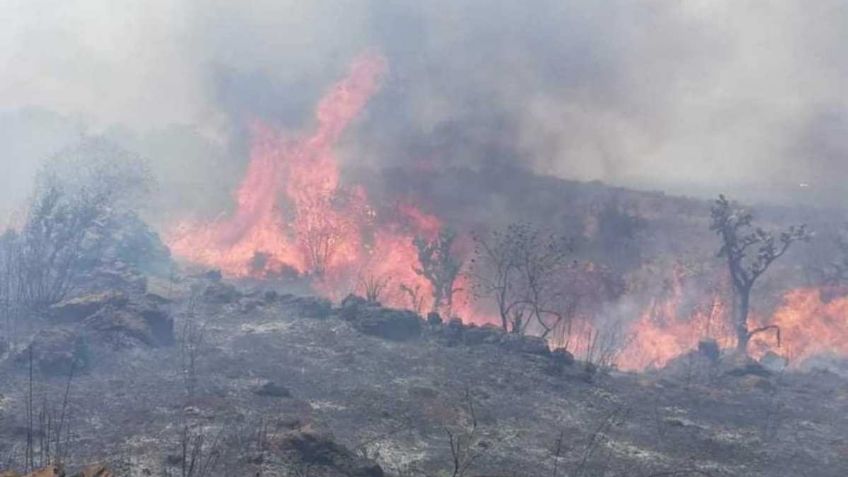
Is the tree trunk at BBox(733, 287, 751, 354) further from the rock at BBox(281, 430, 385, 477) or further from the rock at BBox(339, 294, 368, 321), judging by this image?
the rock at BBox(281, 430, 385, 477)

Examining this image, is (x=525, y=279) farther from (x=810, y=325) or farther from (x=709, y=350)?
(x=810, y=325)

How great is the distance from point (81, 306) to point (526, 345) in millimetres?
27121

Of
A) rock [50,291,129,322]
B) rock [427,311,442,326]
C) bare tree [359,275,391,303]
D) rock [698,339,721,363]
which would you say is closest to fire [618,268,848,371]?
rock [698,339,721,363]

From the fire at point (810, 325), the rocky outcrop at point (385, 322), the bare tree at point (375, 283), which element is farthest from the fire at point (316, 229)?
the fire at point (810, 325)

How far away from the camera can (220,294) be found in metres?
49.4

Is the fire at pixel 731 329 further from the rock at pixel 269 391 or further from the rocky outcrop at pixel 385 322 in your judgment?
the rock at pixel 269 391

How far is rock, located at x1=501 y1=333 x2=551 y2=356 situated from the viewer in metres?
43.1

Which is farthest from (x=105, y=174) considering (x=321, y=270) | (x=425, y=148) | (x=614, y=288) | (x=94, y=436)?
(x=614, y=288)

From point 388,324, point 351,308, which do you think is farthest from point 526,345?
point 351,308

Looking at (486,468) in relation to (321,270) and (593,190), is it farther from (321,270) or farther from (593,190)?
(593,190)

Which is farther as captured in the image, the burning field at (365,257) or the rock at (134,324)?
the burning field at (365,257)

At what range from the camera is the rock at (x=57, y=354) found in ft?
107

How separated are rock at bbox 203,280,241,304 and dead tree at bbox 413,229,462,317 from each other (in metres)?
15.9

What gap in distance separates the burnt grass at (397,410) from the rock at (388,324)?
699 millimetres
